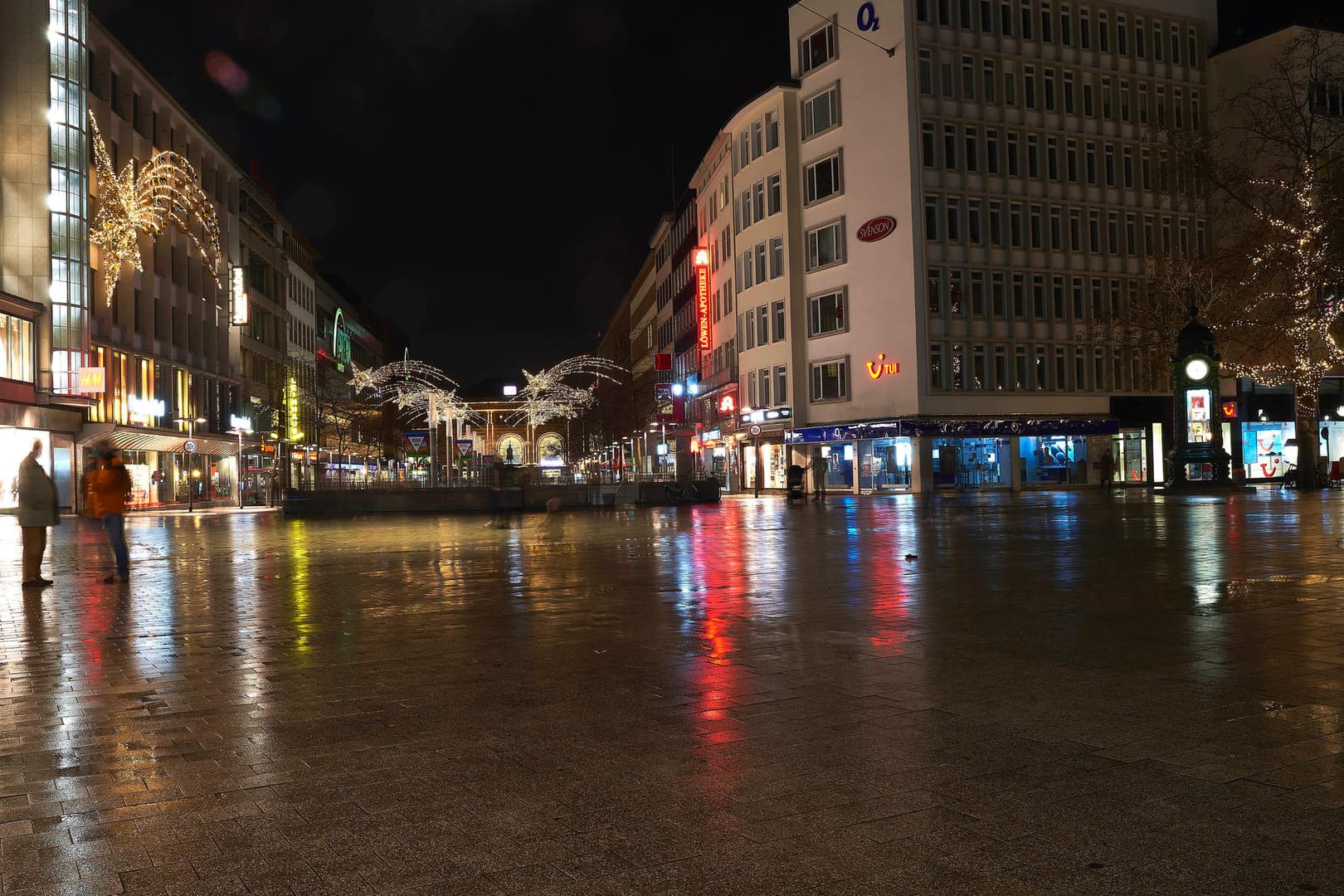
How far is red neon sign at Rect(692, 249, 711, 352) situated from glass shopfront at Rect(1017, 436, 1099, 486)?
22.4m

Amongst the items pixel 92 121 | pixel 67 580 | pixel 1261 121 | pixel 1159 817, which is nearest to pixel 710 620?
pixel 1159 817

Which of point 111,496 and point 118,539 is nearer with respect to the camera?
point 118,539

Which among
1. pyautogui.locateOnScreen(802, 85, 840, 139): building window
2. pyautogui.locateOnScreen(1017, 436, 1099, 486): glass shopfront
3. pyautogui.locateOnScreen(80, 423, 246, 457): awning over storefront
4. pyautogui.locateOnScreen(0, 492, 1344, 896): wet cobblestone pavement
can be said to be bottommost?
pyautogui.locateOnScreen(0, 492, 1344, 896): wet cobblestone pavement

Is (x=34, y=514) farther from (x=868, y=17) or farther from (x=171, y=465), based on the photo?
(x=868, y=17)

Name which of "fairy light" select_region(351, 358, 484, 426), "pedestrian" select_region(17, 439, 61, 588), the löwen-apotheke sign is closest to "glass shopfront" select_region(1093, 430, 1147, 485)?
the löwen-apotheke sign

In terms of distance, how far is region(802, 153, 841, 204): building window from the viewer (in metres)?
57.7

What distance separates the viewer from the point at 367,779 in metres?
5.17

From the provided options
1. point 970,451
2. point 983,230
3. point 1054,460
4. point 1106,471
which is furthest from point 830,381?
point 1106,471

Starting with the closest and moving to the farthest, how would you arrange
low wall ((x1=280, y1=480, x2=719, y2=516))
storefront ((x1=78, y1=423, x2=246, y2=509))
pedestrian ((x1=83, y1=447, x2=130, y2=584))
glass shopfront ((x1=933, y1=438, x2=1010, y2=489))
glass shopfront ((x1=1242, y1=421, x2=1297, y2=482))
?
pedestrian ((x1=83, y1=447, x2=130, y2=584))
low wall ((x1=280, y1=480, x2=719, y2=516))
storefront ((x1=78, y1=423, x2=246, y2=509))
glass shopfront ((x1=933, y1=438, x2=1010, y2=489))
glass shopfront ((x1=1242, y1=421, x2=1297, y2=482))

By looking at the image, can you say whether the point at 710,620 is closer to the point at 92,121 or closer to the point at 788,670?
the point at 788,670

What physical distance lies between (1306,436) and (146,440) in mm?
49266

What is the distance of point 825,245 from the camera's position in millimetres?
58594

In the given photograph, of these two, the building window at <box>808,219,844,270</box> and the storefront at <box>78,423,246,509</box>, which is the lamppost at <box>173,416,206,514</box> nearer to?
the storefront at <box>78,423,246,509</box>

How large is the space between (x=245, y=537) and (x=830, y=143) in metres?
38.9
